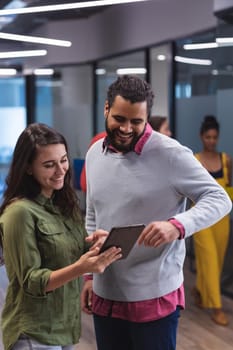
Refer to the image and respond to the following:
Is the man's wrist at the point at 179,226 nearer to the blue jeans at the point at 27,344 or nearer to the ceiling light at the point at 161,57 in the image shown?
the blue jeans at the point at 27,344

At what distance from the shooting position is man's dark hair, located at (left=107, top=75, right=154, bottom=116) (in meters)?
1.77

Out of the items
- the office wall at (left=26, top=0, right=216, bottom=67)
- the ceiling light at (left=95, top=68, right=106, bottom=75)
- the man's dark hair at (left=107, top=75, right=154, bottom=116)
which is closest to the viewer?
the man's dark hair at (left=107, top=75, right=154, bottom=116)

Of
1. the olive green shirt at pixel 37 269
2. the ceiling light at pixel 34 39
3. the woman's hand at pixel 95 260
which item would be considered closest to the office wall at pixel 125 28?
the ceiling light at pixel 34 39

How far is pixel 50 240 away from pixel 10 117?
824cm

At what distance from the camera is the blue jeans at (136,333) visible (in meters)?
1.85

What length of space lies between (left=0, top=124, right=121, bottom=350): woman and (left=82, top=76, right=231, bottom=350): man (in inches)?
6.1

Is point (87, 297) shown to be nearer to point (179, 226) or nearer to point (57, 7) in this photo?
point (179, 226)

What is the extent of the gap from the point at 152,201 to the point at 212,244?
247 cm

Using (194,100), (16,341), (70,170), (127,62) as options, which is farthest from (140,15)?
(16,341)

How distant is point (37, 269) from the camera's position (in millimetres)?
1637

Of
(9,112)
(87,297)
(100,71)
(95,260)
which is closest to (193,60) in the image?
(100,71)

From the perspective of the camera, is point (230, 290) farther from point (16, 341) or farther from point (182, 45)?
point (16, 341)

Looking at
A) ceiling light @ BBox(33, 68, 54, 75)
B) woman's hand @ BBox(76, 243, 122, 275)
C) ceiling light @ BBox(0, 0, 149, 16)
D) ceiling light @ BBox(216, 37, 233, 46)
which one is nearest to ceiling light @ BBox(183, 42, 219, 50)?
ceiling light @ BBox(216, 37, 233, 46)

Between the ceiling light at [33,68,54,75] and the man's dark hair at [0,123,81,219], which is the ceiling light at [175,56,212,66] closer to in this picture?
the ceiling light at [33,68,54,75]
